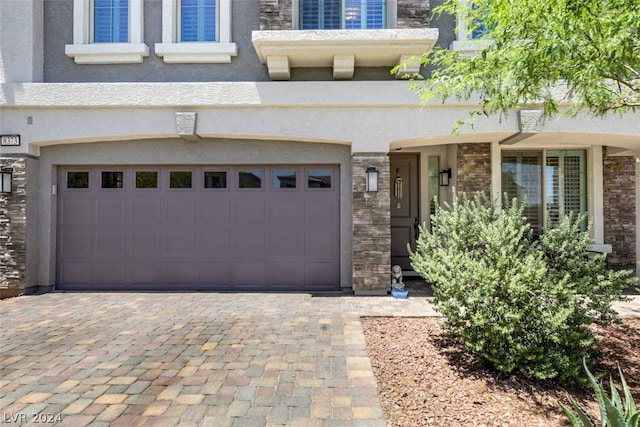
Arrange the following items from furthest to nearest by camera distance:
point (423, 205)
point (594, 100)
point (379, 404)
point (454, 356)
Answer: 1. point (423, 205)
2. point (454, 356)
3. point (594, 100)
4. point (379, 404)

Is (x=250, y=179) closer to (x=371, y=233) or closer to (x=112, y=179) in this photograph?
(x=371, y=233)

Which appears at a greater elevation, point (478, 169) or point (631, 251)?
point (478, 169)

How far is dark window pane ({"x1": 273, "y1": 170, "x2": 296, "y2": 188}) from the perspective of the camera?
24.2 feet

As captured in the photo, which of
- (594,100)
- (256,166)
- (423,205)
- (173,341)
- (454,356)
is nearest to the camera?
(594,100)

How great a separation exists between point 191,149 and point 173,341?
4.09 meters

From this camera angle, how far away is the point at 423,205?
866cm

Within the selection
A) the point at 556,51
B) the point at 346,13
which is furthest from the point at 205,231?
the point at 556,51

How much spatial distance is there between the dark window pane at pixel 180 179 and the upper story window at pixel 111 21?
290 centimetres

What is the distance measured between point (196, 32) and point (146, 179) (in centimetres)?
321

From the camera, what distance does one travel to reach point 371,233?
22.4 feet

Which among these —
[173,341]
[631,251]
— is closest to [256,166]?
[173,341]

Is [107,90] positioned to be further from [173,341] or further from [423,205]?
[423,205]

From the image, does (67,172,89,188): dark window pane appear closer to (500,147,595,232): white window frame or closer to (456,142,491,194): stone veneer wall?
(456,142,491,194): stone veneer wall

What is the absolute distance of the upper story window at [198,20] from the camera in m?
7.24
